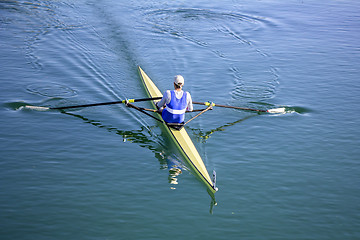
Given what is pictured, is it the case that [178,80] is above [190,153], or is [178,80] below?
above

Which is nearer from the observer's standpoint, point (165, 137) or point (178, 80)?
point (178, 80)

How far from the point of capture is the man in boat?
1123 cm

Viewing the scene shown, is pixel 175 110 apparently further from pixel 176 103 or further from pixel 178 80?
pixel 178 80

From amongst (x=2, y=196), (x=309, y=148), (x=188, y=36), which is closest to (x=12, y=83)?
(x=2, y=196)

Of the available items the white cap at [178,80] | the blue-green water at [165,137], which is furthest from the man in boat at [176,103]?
the blue-green water at [165,137]

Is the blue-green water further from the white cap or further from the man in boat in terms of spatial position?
the white cap

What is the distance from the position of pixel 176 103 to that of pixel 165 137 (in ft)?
4.08

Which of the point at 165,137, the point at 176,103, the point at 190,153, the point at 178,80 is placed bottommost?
the point at 165,137

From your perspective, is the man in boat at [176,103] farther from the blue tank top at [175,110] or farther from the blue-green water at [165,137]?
the blue-green water at [165,137]

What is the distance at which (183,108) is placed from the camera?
1143 centimetres

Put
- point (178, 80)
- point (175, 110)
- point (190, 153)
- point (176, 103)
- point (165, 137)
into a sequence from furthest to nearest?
point (165, 137) → point (175, 110) → point (176, 103) → point (178, 80) → point (190, 153)

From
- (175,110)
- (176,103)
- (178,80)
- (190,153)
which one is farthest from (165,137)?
(178,80)

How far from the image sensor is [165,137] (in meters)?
12.0

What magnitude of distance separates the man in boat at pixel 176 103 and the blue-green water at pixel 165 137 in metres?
0.76
